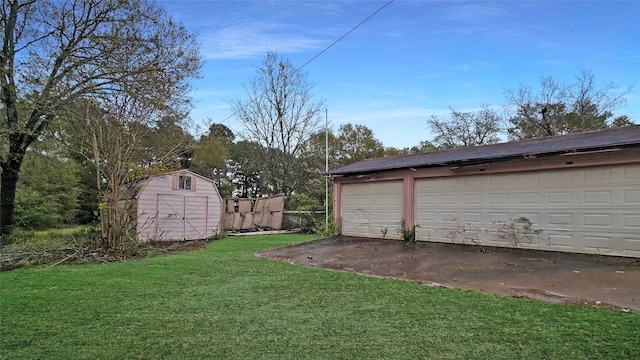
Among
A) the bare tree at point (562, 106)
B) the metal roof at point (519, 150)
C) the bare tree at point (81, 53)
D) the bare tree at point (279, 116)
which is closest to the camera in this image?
the metal roof at point (519, 150)

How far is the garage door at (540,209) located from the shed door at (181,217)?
790 centimetres

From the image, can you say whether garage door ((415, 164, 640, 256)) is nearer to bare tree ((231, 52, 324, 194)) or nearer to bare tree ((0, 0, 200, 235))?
bare tree ((0, 0, 200, 235))

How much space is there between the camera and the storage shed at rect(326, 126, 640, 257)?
7172 millimetres

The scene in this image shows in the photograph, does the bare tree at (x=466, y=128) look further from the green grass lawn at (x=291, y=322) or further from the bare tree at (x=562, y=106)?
the green grass lawn at (x=291, y=322)

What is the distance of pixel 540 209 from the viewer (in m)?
8.20

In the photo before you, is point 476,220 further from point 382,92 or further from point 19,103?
point 19,103

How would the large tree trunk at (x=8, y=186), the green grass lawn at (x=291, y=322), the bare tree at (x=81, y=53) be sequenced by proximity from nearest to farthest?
the green grass lawn at (x=291, y=322)
the bare tree at (x=81, y=53)
the large tree trunk at (x=8, y=186)

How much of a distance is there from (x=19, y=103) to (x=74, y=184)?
13794 mm

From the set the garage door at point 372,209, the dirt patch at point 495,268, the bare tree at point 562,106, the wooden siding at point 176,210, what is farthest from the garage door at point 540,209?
the bare tree at point 562,106

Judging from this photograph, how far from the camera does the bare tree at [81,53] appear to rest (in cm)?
1012

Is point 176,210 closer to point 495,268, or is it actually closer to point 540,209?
point 495,268

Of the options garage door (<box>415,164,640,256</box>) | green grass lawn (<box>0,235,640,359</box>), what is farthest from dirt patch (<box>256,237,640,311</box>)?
green grass lawn (<box>0,235,640,359</box>)

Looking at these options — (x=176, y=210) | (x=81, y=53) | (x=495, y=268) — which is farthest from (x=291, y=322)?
(x=81, y=53)

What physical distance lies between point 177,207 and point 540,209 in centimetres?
1106
